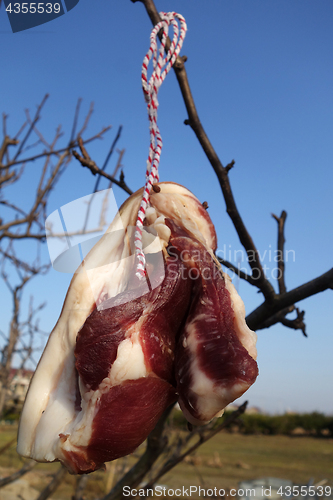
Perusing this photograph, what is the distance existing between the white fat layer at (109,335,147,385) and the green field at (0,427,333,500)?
731 cm

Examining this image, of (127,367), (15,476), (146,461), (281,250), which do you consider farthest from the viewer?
(15,476)

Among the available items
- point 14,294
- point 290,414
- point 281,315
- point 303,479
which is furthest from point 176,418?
point 281,315

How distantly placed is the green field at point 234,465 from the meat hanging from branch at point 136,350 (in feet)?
23.4

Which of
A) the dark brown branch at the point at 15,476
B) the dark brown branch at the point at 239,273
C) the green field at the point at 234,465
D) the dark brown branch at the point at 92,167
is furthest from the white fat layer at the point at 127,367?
the green field at the point at 234,465

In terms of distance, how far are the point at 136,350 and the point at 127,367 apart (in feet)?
0.17

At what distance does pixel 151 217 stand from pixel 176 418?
19350 mm

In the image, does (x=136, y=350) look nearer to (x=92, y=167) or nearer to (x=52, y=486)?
(x=92, y=167)

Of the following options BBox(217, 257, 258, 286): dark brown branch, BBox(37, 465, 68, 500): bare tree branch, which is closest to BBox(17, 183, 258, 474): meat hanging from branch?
BBox(217, 257, 258, 286): dark brown branch

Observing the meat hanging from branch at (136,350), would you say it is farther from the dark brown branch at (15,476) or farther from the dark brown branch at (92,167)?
the dark brown branch at (15,476)

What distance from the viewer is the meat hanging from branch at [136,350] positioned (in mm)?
1086

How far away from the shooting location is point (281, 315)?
211 cm

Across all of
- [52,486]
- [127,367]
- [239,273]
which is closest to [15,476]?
[52,486]

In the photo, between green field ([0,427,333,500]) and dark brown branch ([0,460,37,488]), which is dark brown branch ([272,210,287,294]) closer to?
dark brown branch ([0,460,37,488])

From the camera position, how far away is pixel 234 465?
12289 mm
